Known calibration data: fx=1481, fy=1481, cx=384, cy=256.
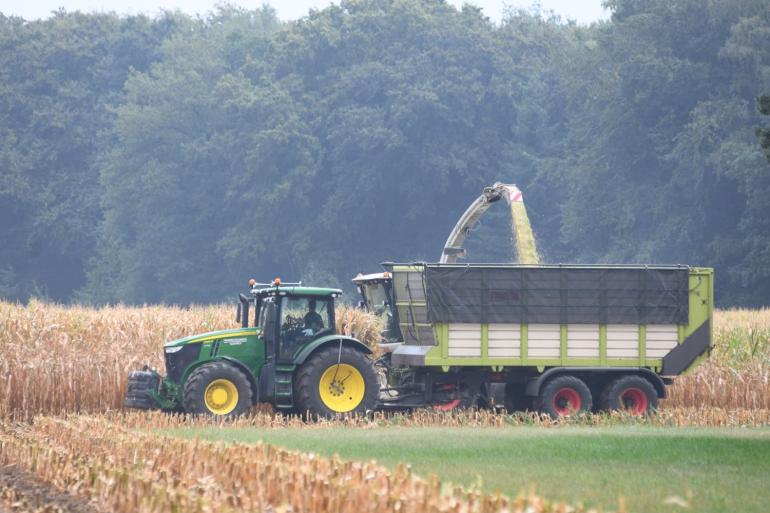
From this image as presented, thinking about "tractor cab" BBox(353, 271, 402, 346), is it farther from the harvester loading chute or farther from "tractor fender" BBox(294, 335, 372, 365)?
"tractor fender" BBox(294, 335, 372, 365)

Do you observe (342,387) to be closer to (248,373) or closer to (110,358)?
(248,373)

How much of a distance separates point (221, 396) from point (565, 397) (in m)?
5.24

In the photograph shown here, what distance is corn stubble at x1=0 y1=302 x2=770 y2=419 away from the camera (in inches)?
942

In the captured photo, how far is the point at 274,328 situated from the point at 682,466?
30.0 feet

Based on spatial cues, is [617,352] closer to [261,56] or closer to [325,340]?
[325,340]

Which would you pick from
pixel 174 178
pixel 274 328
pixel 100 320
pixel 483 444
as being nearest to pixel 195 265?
pixel 174 178

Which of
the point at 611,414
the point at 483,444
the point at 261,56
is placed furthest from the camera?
the point at 261,56

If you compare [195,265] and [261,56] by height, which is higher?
[261,56]

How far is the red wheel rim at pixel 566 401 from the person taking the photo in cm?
2255

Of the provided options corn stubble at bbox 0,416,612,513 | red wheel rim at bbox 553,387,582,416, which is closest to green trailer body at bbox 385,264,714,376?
red wheel rim at bbox 553,387,582,416

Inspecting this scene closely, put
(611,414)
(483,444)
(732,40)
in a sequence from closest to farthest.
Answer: (483,444), (611,414), (732,40)

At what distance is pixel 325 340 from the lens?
73.7ft

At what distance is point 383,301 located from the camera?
84.6 ft

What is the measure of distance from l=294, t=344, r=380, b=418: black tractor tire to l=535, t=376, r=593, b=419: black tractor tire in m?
2.52
